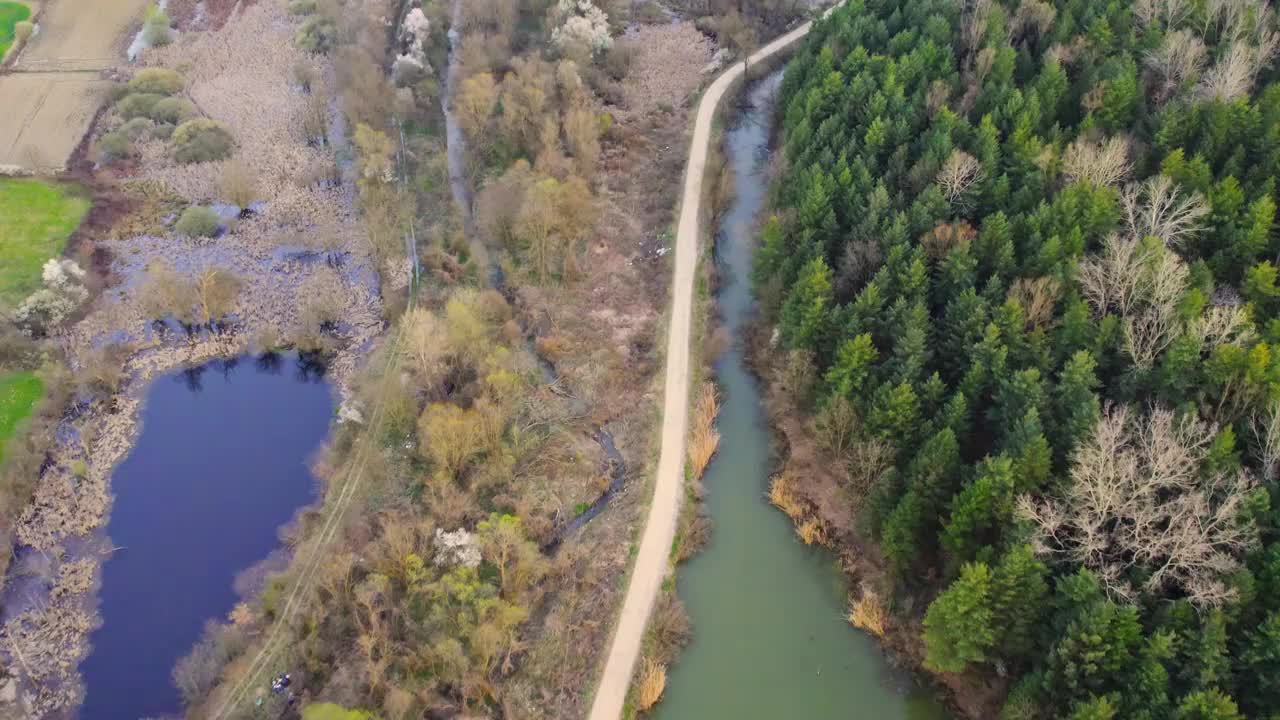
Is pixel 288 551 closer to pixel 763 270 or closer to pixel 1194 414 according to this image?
pixel 763 270

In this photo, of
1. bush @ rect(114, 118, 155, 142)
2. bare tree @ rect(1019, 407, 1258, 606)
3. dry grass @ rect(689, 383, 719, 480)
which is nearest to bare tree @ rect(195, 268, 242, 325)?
bush @ rect(114, 118, 155, 142)

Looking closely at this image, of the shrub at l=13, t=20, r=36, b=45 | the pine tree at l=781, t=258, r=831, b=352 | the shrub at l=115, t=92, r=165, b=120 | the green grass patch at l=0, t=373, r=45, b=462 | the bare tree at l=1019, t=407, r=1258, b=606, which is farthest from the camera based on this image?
the shrub at l=13, t=20, r=36, b=45

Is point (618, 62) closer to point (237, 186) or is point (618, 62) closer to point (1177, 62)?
point (237, 186)

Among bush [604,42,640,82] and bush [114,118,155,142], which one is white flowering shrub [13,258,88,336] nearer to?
bush [114,118,155,142]

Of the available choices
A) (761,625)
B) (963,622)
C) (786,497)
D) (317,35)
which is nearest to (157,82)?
(317,35)

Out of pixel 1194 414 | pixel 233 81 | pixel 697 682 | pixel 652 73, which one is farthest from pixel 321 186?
pixel 1194 414
